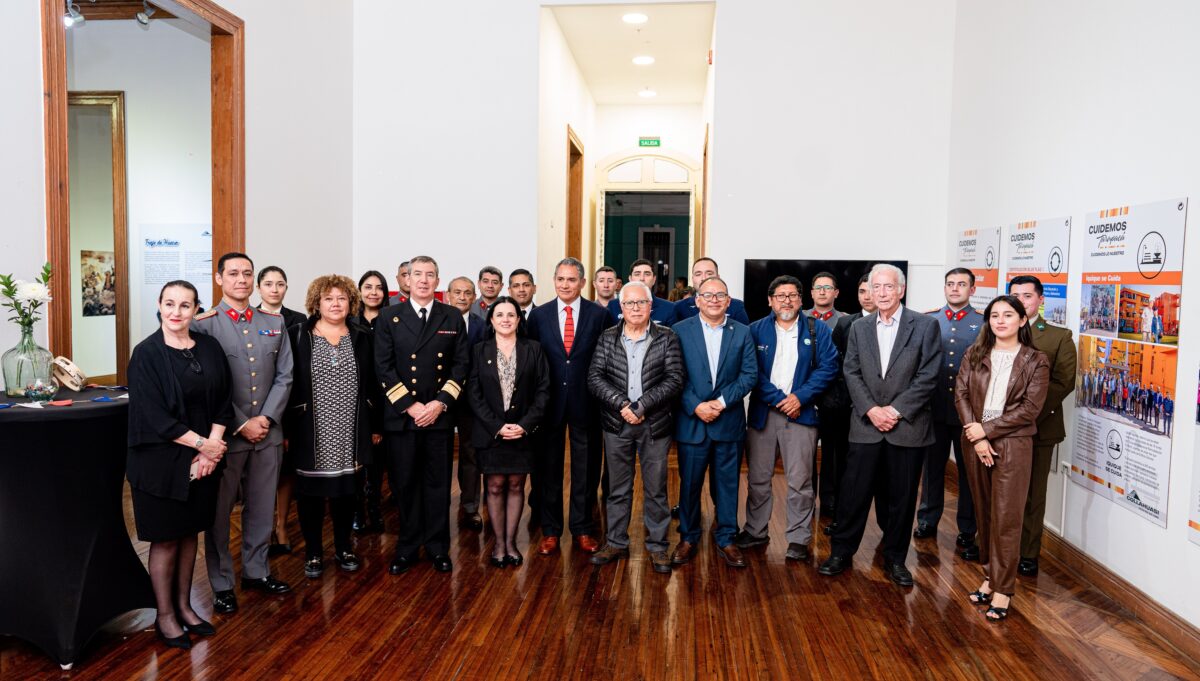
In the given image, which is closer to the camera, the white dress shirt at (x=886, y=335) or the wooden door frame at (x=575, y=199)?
the white dress shirt at (x=886, y=335)

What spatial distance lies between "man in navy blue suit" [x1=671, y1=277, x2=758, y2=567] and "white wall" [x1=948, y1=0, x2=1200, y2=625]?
77.7 inches

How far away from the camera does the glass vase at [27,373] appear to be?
3.11m

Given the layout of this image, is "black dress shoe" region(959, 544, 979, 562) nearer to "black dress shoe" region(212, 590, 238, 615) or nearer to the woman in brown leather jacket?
the woman in brown leather jacket

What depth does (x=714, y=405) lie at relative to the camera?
4.12 m

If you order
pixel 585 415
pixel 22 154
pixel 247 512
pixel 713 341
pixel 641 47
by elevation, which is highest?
pixel 641 47

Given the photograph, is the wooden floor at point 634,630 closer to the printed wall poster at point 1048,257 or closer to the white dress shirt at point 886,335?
the white dress shirt at point 886,335

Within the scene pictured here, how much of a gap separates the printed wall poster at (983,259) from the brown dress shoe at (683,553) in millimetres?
2979

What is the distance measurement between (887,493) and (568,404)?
6.18 ft

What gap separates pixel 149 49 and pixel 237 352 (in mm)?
4647

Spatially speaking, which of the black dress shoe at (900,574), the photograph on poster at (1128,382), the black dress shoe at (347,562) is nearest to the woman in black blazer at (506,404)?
the black dress shoe at (347,562)

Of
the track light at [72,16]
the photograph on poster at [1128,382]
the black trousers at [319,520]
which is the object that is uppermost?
the track light at [72,16]

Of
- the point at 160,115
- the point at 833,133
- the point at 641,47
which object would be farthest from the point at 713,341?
the point at 160,115

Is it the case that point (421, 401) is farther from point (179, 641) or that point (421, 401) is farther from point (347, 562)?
point (179, 641)

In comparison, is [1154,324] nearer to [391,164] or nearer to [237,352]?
[237,352]
